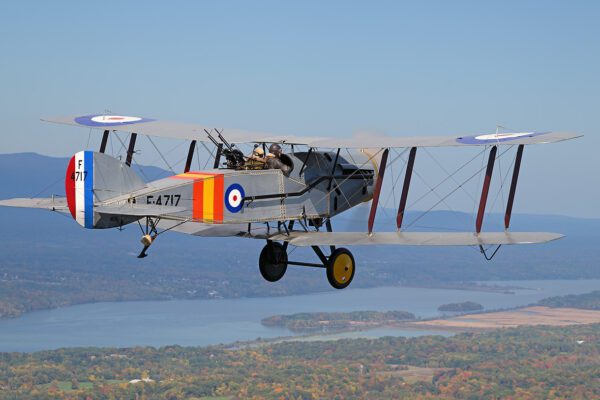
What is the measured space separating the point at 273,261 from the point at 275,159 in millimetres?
2814

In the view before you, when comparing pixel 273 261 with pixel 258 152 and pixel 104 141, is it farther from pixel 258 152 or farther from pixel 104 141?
pixel 104 141

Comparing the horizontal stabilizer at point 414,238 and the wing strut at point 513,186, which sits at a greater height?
the wing strut at point 513,186

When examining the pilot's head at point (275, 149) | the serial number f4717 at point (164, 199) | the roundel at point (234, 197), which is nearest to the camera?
the serial number f4717 at point (164, 199)

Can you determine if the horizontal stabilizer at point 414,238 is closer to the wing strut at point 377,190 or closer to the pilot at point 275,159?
the wing strut at point 377,190

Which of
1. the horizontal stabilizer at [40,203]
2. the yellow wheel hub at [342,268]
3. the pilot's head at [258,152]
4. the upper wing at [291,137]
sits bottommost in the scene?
the yellow wheel hub at [342,268]

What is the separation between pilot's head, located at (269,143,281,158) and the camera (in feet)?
79.6

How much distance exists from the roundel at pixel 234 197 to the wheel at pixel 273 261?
260 centimetres

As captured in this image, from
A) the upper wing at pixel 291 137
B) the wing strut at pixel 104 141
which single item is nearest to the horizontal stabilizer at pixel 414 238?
the upper wing at pixel 291 137

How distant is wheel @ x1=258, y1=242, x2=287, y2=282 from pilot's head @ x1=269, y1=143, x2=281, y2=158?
2425 mm

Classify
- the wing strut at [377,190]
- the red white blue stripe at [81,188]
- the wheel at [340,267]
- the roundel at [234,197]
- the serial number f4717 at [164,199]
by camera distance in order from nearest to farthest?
the red white blue stripe at [81,188] < the serial number f4717 at [164,199] < the roundel at [234,197] < the wing strut at [377,190] < the wheel at [340,267]

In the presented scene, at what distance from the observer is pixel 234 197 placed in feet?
75.2

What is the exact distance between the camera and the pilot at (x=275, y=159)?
78.9 ft

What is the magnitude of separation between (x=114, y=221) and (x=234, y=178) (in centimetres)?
314

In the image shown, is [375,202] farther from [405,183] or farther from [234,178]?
[234,178]
